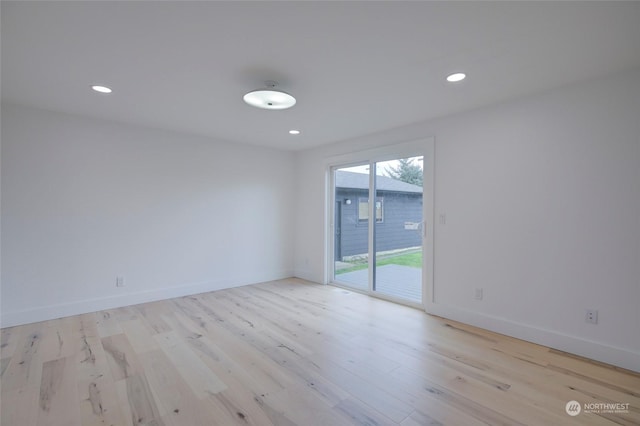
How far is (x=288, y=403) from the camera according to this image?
1.92 meters

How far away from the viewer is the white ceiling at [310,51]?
65.4 inches

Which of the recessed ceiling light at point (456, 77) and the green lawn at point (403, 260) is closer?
the recessed ceiling light at point (456, 77)

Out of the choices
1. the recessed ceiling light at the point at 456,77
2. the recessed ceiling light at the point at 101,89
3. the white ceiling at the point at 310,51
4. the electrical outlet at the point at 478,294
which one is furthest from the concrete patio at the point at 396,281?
the recessed ceiling light at the point at 101,89

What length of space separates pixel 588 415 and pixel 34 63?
4.61 metres

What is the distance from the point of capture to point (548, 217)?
2736mm

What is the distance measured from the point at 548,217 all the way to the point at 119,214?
4.91 meters

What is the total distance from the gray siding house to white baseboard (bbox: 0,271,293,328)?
1.95 meters

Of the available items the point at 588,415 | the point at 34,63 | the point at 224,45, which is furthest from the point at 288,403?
the point at 34,63

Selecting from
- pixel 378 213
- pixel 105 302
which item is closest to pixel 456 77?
pixel 378 213

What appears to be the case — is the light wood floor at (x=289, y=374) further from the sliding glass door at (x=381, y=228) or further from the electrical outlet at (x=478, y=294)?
the sliding glass door at (x=381, y=228)

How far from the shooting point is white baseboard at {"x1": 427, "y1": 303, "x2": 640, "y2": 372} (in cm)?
234

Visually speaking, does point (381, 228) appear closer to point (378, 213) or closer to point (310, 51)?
point (378, 213)

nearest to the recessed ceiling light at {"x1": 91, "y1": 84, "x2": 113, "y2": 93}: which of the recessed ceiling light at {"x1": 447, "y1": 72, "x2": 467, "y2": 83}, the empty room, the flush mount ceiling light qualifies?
the empty room

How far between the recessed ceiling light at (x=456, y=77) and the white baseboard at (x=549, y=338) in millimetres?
2415
